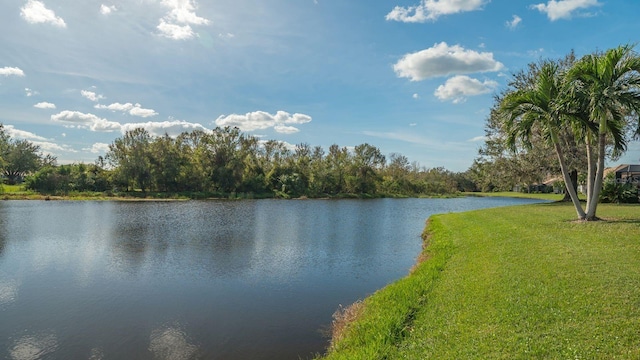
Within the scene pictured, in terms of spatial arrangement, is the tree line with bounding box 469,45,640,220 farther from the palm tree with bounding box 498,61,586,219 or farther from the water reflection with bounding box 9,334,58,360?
the water reflection with bounding box 9,334,58,360

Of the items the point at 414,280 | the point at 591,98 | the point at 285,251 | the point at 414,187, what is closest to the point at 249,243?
the point at 285,251

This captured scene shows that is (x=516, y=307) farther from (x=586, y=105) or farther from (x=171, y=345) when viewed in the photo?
(x=586, y=105)

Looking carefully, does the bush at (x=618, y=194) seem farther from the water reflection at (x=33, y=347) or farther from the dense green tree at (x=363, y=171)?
the dense green tree at (x=363, y=171)

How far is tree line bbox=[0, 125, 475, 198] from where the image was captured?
74.7 metres

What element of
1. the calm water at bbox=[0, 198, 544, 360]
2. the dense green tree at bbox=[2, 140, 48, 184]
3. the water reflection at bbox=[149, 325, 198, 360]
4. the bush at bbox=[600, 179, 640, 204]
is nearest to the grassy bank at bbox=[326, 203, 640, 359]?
the calm water at bbox=[0, 198, 544, 360]

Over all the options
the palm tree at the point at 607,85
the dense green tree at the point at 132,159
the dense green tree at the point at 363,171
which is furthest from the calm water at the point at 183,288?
the dense green tree at the point at 363,171

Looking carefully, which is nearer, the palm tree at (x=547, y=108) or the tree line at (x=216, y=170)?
the palm tree at (x=547, y=108)

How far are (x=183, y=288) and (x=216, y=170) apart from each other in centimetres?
6731

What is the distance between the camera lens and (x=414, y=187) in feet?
349

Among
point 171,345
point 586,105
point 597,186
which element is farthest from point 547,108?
point 171,345

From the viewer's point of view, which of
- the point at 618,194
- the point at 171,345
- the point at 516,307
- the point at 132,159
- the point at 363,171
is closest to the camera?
the point at 516,307

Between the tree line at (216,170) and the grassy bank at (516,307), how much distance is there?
2680 inches

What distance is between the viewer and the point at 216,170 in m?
79.4

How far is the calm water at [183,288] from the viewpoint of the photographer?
9688 mm
